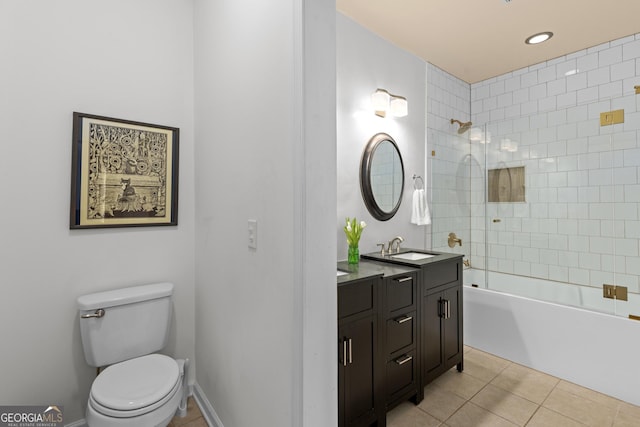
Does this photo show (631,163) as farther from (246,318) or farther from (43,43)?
(43,43)

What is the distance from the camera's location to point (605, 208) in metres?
2.33

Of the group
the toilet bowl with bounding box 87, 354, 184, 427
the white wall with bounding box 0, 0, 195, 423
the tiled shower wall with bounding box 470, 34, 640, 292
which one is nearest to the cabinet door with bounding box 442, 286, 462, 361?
the tiled shower wall with bounding box 470, 34, 640, 292

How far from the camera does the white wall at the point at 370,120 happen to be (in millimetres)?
2277

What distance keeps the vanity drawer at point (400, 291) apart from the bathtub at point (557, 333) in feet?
4.10

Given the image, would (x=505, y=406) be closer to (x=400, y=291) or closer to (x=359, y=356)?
(x=400, y=291)

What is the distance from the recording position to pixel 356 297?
1.58 m

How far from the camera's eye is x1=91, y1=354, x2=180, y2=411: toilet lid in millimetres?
1247

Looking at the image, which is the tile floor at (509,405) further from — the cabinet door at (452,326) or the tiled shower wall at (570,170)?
the tiled shower wall at (570,170)

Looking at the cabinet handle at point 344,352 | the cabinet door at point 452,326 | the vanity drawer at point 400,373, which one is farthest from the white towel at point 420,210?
the cabinet handle at point 344,352

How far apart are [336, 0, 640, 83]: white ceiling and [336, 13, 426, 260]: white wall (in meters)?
0.15

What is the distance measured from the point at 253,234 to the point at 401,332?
1138 millimetres

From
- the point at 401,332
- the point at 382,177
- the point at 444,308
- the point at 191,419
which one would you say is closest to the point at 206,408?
the point at 191,419

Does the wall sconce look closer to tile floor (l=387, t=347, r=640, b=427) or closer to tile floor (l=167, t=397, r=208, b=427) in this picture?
tile floor (l=387, t=347, r=640, b=427)

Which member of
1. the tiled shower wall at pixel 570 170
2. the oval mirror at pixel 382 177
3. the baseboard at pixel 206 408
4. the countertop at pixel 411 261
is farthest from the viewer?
the oval mirror at pixel 382 177
